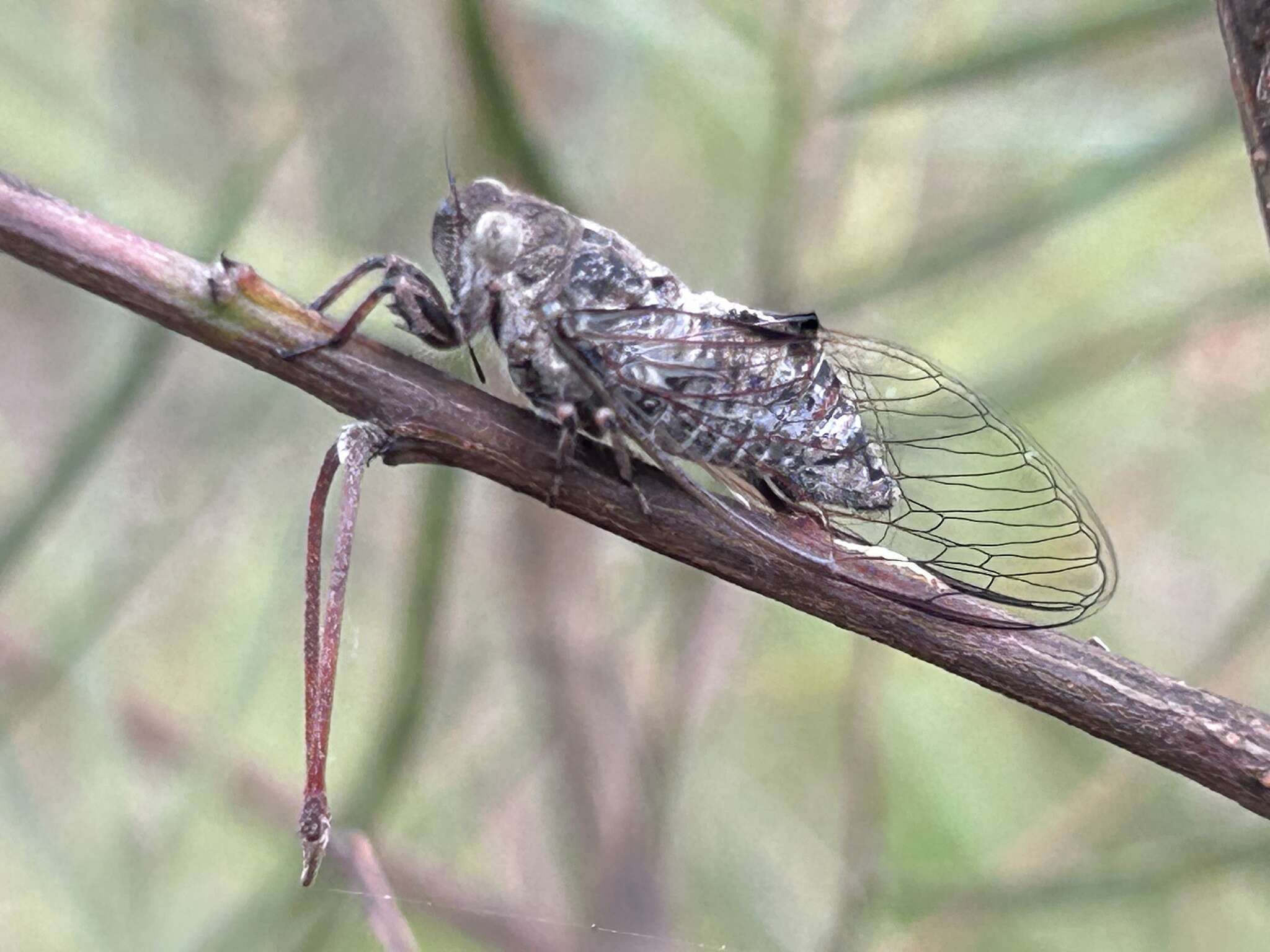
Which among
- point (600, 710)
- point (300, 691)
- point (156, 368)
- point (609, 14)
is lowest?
point (300, 691)

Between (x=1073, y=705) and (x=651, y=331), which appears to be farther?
(x=651, y=331)

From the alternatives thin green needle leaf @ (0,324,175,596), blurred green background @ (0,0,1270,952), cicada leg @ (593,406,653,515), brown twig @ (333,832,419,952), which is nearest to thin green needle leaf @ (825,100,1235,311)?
blurred green background @ (0,0,1270,952)

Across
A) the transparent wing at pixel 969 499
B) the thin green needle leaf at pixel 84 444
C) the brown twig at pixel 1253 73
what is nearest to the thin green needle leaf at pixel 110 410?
the thin green needle leaf at pixel 84 444

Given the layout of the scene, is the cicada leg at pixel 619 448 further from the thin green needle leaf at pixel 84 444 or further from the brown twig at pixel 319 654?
the thin green needle leaf at pixel 84 444

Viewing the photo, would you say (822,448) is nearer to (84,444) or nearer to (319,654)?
(319,654)

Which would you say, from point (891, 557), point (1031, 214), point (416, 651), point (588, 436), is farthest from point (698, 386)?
point (1031, 214)

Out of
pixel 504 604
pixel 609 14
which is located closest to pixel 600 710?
pixel 504 604

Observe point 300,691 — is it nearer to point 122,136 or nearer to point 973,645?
point 122,136
